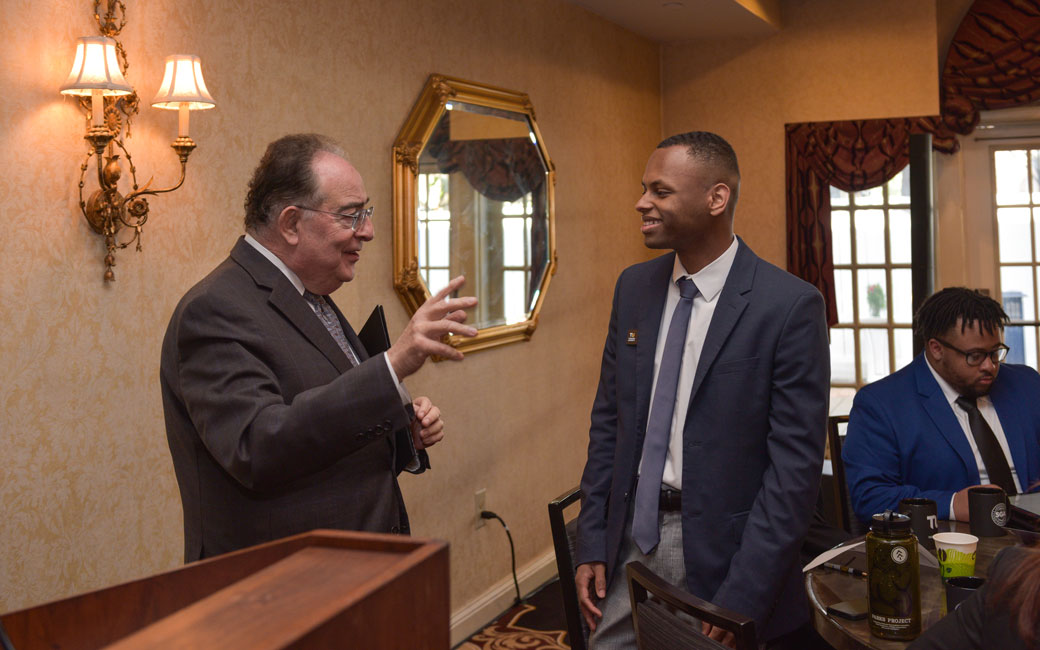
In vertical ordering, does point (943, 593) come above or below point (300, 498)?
below

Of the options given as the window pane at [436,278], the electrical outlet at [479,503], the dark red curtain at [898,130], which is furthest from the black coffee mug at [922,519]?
the dark red curtain at [898,130]

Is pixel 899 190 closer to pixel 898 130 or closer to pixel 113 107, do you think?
pixel 898 130

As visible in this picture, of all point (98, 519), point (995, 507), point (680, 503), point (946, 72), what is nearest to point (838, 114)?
point (946, 72)

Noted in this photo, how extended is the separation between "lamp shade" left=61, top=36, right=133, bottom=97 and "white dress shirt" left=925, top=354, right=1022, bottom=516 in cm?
227

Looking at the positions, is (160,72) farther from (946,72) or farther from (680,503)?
(946,72)

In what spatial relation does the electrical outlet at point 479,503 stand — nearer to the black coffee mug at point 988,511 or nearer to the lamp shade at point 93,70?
the black coffee mug at point 988,511

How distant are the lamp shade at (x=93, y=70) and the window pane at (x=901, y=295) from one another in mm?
4579

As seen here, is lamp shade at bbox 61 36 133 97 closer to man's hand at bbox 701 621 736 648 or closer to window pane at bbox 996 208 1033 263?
man's hand at bbox 701 621 736 648

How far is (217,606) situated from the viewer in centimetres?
62

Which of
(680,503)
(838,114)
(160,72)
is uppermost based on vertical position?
(838,114)

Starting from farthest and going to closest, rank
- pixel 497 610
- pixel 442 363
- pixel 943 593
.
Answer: pixel 497 610, pixel 442 363, pixel 943 593

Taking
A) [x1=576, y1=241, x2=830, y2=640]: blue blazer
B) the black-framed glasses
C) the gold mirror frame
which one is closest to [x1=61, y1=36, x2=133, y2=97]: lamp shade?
the gold mirror frame

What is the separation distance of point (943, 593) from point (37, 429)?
199cm

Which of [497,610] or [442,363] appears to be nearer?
[442,363]
